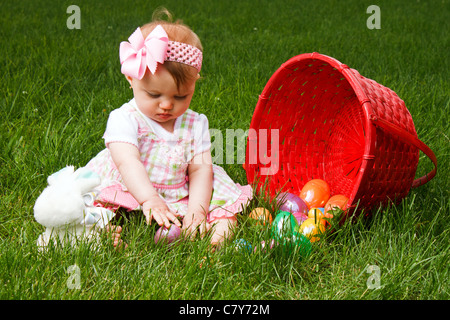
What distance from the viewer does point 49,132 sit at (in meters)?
2.66

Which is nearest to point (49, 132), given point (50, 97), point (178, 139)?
point (50, 97)

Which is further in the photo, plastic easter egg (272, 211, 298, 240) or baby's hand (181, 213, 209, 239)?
baby's hand (181, 213, 209, 239)

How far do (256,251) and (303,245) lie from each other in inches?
7.2

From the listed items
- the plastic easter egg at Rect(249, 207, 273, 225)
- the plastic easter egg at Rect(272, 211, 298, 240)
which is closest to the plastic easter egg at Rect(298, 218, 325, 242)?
the plastic easter egg at Rect(272, 211, 298, 240)

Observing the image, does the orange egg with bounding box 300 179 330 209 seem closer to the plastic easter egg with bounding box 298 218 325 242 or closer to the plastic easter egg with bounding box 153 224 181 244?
the plastic easter egg with bounding box 298 218 325 242

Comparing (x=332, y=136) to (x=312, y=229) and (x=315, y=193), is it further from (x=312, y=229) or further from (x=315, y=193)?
(x=312, y=229)

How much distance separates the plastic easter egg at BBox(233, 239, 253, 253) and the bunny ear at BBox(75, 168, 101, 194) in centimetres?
52

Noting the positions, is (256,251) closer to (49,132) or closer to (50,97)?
(49,132)

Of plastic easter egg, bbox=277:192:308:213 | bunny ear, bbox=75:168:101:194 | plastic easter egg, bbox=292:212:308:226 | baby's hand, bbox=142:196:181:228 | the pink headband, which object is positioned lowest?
plastic easter egg, bbox=292:212:308:226

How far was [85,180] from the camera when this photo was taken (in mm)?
1788

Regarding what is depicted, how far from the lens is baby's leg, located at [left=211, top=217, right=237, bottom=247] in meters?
1.97

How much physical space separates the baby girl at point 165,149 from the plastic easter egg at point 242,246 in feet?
0.26

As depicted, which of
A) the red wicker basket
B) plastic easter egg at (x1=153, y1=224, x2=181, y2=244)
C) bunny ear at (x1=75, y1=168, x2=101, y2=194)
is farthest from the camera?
the red wicker basket

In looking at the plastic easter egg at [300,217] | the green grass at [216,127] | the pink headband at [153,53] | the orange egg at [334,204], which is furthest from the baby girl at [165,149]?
the orange egg at [334,204]
